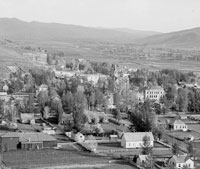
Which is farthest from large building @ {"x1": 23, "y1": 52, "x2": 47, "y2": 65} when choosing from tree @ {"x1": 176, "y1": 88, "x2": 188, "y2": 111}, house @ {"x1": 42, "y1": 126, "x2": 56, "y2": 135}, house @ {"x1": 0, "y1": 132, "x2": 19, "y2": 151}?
house @ {"x1": 0, "y1": 132, "x2": 19, "y2": 151}

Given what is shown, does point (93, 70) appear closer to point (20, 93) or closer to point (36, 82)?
point (36, 82)

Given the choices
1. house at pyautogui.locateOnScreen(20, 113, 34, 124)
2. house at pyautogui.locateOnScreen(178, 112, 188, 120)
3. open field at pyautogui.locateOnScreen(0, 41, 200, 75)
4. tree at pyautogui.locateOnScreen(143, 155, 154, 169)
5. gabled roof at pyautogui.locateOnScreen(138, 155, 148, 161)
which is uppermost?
open field at pyautogui.locateOnScreen(0, 41, 200, 75)

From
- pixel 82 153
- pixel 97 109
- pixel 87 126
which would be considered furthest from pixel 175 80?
pixel 82 153

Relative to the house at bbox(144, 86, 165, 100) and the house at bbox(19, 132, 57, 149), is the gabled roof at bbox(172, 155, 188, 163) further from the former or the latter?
the house at bbox(144, 86, 165, 100)

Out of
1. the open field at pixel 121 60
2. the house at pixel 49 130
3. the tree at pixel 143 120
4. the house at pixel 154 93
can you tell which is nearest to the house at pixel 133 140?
the tree at pixel 143 120

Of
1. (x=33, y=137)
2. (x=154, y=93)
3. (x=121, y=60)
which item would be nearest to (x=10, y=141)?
(x=33, y=137)
